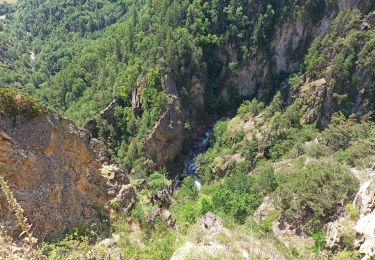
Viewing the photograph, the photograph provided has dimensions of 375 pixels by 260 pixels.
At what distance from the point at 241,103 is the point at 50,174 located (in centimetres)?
8421

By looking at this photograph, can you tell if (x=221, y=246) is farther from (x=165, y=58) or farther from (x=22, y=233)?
(x=165, y=58)

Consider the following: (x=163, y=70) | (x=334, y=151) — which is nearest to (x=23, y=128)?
(x=334, y=151)

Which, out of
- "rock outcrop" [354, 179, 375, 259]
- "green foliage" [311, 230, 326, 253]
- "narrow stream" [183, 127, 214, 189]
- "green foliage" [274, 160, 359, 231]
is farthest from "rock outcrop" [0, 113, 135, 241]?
"narrow stream" [183, 127, 214, 189]

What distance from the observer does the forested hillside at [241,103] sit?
177ft

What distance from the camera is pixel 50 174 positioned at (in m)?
25.3

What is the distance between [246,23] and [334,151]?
51775 mm

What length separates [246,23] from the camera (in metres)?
111

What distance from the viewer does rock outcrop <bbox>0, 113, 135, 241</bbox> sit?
23312mm

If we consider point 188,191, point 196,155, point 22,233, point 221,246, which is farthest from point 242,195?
point 22,233

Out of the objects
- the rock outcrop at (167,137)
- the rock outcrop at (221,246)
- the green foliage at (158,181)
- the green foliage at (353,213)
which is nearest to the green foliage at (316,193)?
the green foliage at (353,213)

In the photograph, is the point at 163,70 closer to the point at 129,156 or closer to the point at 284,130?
the point at 129,156

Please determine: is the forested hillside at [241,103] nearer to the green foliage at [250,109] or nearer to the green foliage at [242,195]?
the green foliage at [242,195]

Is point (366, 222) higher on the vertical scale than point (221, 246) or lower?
lower

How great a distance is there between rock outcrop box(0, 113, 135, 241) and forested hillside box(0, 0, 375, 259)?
13.1m
